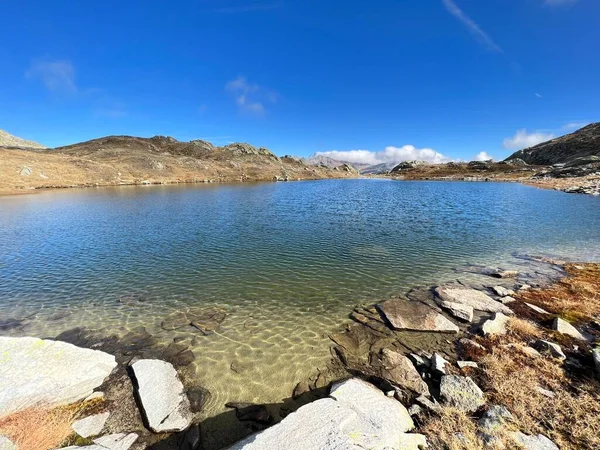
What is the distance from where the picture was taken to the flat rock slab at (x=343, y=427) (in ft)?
22.6

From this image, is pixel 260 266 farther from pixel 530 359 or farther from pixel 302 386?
pixel 530 359

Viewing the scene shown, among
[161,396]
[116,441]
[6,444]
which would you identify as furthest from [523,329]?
[6,444]

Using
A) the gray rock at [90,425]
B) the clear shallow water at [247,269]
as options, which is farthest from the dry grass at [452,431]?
the gray rock at [90,425]

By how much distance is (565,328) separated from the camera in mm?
12758

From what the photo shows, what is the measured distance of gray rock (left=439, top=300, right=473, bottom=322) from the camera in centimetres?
1502

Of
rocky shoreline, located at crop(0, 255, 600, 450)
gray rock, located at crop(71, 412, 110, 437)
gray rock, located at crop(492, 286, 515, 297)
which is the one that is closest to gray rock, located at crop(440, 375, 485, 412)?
rocky shoreline, located at crop(0, 255, 600, 450)

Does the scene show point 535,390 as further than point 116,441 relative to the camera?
Yes

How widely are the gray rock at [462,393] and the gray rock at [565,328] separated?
6905 millimetres

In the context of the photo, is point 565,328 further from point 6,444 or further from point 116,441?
point 6,444

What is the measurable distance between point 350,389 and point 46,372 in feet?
35.8

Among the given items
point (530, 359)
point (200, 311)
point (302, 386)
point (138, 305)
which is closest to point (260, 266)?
point (200, 311)

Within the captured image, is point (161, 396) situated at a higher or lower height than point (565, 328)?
lower

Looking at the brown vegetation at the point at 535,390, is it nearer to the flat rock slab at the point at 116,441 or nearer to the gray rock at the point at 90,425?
the flat rock slab at the point at 116,441

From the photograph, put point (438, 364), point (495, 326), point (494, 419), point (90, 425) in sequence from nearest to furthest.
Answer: point (494, 419) < point (90, 425) < point (438, 364) < point (495, 326)
